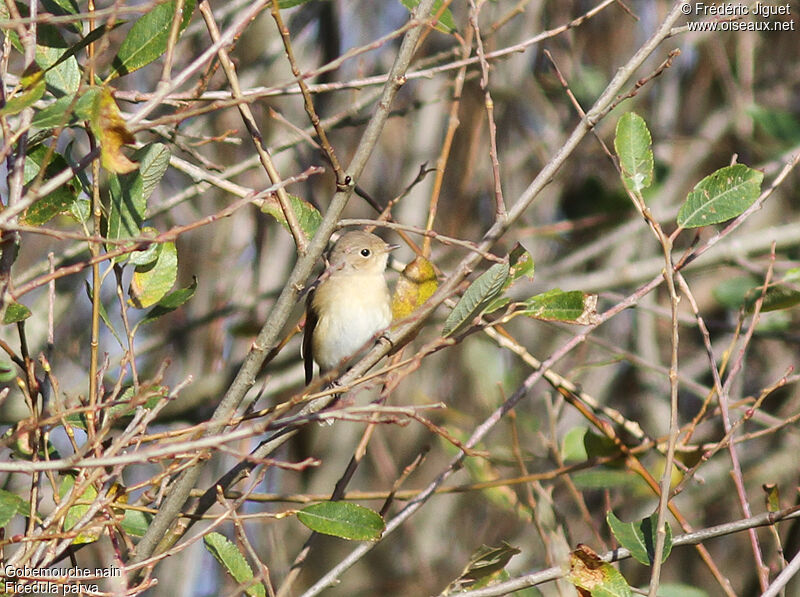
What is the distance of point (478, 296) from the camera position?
2.20m

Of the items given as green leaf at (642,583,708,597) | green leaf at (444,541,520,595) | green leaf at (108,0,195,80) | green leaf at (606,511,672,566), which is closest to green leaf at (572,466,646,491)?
green leaf at (642,583,708,597)

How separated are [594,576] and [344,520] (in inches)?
25.3

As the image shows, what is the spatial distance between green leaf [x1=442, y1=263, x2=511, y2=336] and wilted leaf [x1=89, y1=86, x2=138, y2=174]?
83 cm

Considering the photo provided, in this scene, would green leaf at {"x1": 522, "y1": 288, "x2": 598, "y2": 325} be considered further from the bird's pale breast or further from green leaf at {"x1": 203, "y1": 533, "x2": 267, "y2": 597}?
the bird's pale breast

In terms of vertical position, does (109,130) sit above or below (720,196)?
above

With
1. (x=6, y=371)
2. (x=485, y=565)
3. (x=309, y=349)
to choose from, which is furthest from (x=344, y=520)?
(x=309, y=349)

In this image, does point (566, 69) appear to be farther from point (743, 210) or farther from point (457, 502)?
point (743, 210)

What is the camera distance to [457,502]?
709 centimetres

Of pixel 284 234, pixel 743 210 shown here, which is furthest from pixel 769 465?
pixel 743 210

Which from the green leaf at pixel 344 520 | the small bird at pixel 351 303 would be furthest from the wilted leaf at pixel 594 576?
the small bird at pixel 351 303

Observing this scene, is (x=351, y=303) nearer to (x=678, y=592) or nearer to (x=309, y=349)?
(x=309, y=349)

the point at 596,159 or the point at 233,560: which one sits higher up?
the point at 596,159

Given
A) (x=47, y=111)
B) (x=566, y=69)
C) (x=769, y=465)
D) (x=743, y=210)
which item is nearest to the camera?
(x=47, y=111)

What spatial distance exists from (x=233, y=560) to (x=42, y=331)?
6.47 ft
